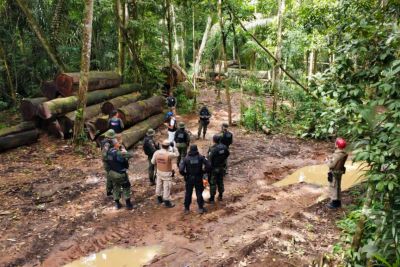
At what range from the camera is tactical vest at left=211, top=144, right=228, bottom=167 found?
9.41m

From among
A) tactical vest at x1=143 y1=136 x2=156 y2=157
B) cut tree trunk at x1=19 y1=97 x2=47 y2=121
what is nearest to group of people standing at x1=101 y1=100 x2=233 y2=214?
tactical vest at x1=143 y1=136 x2=156 y2=157

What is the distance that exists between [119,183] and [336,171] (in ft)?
17.9

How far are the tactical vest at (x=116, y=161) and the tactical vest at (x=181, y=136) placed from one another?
110 inches

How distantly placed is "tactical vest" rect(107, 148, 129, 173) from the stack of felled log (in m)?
4.62

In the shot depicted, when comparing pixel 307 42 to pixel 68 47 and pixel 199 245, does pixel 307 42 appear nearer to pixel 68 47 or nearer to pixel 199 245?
pixel 68 47

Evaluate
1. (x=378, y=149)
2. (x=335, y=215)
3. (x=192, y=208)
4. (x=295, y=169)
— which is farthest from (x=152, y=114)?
(x=378, y=149)

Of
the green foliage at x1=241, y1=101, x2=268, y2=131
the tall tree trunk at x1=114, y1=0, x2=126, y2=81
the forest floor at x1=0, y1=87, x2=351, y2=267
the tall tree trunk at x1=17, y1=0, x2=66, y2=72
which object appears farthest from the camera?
the green foliage at x1=241, y1=101, x2=268, y2=131

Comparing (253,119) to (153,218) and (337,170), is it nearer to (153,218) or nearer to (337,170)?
(337,170)

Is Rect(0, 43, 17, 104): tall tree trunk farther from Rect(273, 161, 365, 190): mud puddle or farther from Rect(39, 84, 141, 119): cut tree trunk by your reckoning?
Rect(273, 161, 365, 190): mud puddle

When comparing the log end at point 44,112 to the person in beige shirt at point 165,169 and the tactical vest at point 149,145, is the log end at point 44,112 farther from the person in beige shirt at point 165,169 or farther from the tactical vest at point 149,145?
the person in beige shirt at point 165,169

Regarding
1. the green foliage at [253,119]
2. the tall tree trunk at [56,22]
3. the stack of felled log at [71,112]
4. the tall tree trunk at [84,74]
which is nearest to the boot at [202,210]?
the stack of felled log at [71,112]

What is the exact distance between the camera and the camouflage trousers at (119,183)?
354 inches

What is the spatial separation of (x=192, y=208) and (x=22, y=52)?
14021 millimetres

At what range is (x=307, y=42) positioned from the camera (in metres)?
18.1
